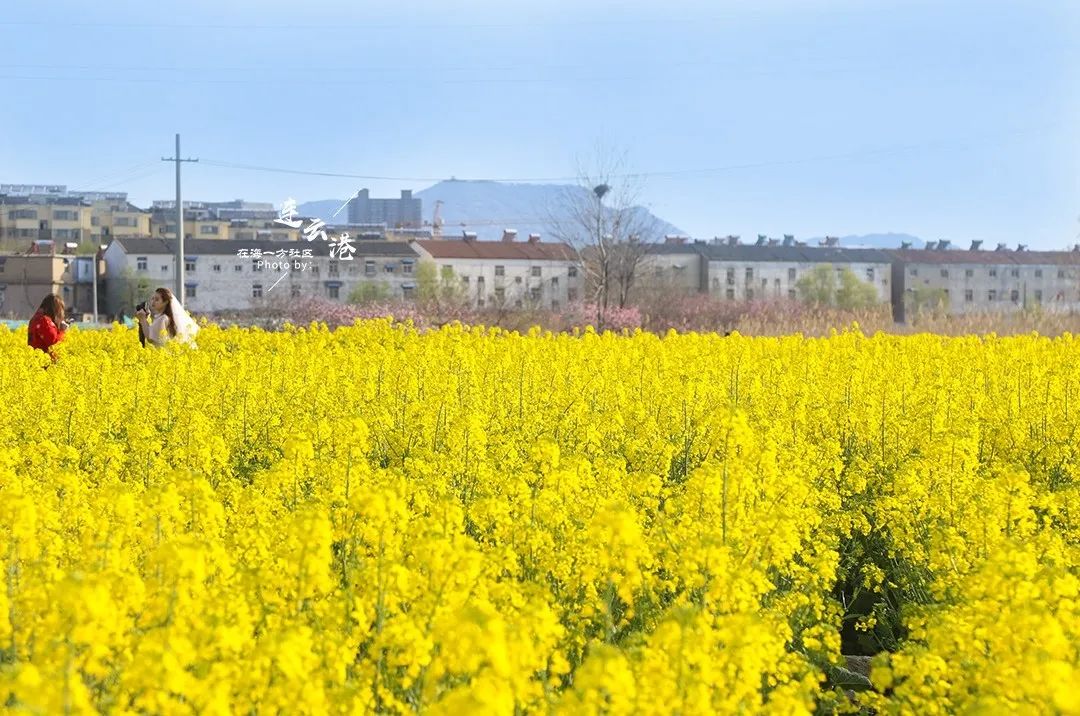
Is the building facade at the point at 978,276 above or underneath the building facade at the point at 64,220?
underneath

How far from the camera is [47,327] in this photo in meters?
14.6

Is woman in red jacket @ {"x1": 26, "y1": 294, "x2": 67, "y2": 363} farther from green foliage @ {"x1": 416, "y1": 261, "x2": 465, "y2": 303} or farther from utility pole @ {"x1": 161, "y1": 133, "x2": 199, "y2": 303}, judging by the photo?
green foliage @ {"x1": 416, "y1": 261, "x2": 465, "y2": 303}

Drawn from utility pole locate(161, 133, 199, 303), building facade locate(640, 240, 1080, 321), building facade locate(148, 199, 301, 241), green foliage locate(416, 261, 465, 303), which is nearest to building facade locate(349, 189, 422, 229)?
building facade locate(148, 199, 301, 241)

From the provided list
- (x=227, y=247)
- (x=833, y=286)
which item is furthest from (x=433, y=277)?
(x=833, y=286)

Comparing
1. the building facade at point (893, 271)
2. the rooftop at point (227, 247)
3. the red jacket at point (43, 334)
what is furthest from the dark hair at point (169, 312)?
the building facade at point (893, 271)

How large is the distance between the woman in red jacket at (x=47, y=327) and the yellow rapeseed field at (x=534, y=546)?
3164 mm

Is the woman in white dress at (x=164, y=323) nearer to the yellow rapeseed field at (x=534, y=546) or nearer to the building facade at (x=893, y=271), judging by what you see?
the yellow rapeseed field at (x=534, y=546)

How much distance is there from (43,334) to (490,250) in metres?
74.5

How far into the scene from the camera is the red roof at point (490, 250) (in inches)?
3438

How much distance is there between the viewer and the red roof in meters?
87.3

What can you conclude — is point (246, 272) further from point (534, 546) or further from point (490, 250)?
point (534, 546)

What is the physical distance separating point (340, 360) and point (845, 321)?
49.8ft

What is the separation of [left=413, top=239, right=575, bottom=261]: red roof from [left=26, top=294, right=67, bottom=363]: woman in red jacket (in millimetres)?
72028

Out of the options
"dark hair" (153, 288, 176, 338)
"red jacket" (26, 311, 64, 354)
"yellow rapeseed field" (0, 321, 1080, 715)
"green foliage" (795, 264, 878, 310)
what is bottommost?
"yellow rapeseed field" (0, 321, 1080, 715)
